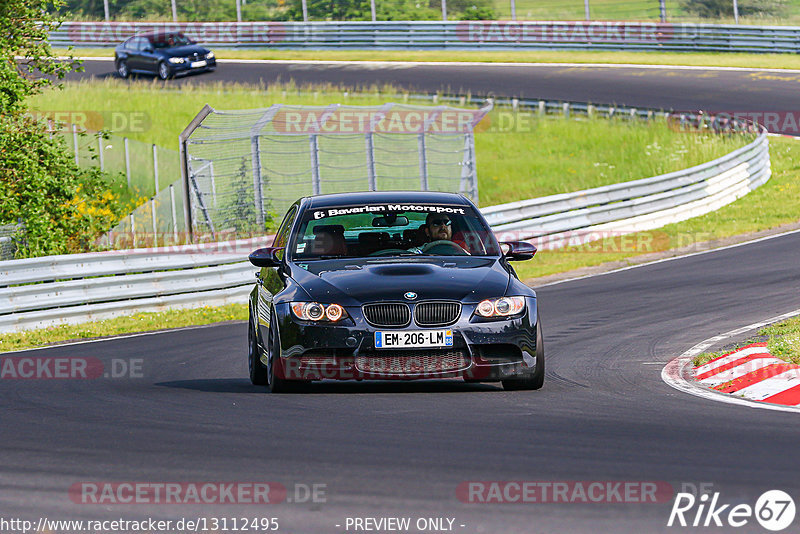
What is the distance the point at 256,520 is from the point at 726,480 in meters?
2.26

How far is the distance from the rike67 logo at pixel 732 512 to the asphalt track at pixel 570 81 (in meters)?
30.2

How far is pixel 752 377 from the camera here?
9719 mm

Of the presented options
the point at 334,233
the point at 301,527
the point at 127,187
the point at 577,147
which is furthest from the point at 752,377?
the point at 577,147

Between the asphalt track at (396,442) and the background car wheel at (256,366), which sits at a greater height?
the asphalt track at (396,442)

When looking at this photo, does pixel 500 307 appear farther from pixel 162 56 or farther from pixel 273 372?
pixel 162 56

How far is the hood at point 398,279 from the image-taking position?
8.84 metres

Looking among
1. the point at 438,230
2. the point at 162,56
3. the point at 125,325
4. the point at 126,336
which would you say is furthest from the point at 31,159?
the point at 162,56

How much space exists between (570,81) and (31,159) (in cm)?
2446

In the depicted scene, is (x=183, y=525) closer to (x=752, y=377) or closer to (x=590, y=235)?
(x=752, y=377)

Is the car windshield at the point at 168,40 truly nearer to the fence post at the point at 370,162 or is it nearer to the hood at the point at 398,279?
the fence post at the point at 370,162

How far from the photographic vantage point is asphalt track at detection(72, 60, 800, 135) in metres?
36.9

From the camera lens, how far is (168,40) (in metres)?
44.1

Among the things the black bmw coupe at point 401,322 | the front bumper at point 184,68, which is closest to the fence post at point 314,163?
the black bmw coupe at point 401,322

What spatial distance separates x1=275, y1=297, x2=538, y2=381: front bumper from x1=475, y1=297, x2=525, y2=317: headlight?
49 mm
